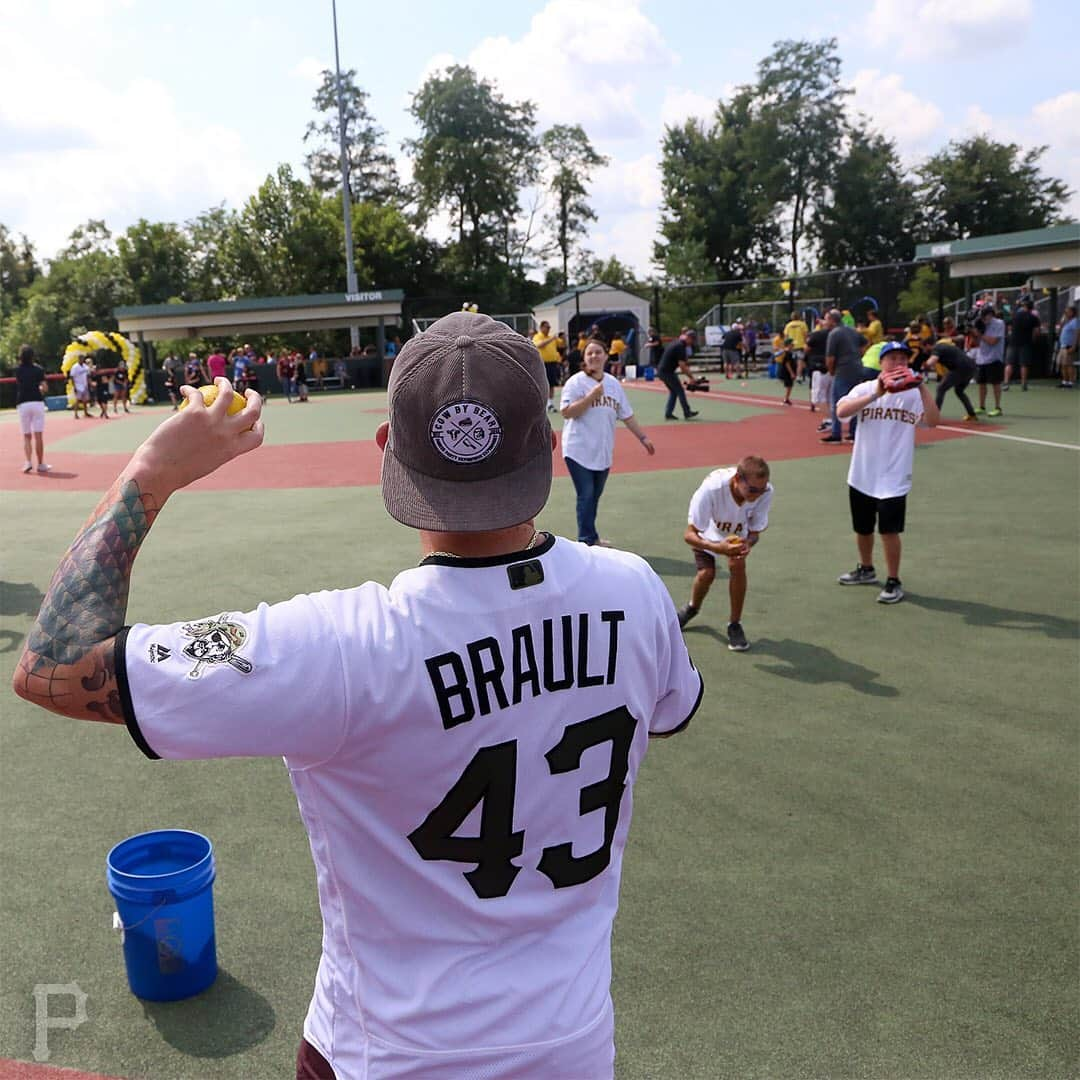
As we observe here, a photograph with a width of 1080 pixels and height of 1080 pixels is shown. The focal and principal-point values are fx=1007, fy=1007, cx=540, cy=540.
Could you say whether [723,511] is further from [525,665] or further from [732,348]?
[732,348]

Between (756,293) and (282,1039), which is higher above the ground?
(756,293)

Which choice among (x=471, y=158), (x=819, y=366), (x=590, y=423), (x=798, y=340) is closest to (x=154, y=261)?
(x=471, y=158)

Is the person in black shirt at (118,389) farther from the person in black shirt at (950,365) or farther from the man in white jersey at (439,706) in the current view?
the man in white jersey at (439,706)

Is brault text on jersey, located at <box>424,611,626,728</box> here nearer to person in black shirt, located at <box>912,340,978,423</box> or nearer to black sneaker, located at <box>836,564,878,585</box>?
black sneaker, located at <box>836,564,878,585</box>

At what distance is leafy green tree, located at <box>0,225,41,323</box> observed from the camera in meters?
81.1

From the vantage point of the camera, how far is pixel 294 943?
3.87 metres

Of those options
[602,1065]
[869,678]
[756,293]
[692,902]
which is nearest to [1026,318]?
[756,293]

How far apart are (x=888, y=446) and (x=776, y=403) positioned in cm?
1738

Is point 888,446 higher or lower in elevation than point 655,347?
lower

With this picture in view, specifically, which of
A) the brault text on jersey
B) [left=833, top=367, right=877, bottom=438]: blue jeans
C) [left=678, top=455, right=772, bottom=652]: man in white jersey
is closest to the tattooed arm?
the brault text on jersey

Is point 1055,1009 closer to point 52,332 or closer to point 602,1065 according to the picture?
point 602,1065

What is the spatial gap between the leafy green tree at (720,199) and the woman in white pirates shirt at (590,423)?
59.4m

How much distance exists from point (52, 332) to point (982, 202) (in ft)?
196

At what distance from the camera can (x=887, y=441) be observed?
8344mm
